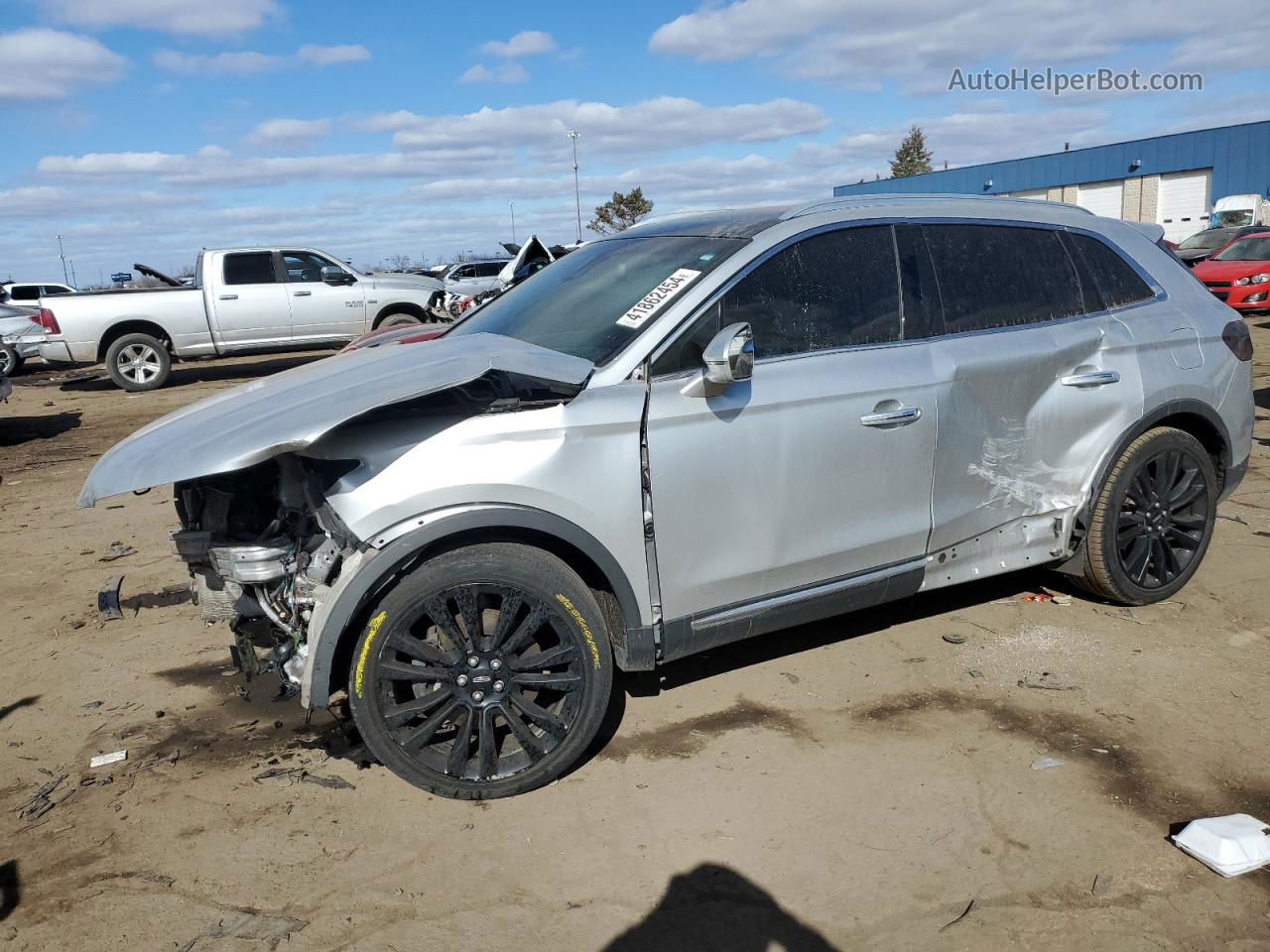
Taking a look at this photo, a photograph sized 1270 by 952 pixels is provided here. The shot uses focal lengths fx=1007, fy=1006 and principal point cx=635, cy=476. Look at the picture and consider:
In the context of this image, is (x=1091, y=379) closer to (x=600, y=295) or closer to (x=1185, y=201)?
A: (x=600, y=295)

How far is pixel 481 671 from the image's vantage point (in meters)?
3.21

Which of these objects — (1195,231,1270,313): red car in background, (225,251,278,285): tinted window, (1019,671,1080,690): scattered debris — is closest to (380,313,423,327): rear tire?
(225,251,278,285): tinted window

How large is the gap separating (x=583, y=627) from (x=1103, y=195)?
159 ft

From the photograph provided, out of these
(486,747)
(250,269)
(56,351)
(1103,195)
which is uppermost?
(1103,195)

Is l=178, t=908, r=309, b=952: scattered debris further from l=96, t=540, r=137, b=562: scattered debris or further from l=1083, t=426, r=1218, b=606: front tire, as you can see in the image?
l=96, t=540, r=137, b=562: scattered debris

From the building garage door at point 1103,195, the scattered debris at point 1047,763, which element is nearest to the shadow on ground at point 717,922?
the scattered debris at point 1047,763

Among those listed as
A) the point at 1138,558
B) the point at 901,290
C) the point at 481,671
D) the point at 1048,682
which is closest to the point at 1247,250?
the point at 1138,558

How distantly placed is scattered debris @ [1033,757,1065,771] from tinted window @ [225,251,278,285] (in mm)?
14489

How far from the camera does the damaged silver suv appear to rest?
314 cm

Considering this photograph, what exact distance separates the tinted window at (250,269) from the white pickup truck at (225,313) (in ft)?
0.05

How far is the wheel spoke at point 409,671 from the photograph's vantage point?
3.13m

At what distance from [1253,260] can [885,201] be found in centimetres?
→ 1770

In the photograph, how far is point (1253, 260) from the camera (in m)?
18.3

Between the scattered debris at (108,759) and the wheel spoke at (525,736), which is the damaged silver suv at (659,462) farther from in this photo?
the scattered debris at (108,759)
